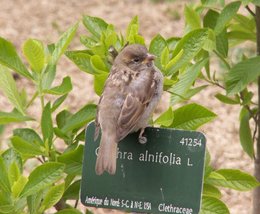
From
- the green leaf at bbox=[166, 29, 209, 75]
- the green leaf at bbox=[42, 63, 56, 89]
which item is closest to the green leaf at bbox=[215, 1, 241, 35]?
the green leaf at bbox=[166, 29, 209, 75]

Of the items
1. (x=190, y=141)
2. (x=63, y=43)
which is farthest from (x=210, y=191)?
(x=63, y=43)

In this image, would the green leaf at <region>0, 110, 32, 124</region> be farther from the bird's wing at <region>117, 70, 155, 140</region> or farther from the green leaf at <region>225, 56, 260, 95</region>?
the green leaf at <region>225, 56, 260, 95</region>

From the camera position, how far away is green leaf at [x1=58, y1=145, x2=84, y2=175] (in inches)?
101

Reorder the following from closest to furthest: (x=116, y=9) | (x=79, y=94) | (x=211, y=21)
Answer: (x=211, y=21) → (x=79, y=94) → (x=116, y=9)

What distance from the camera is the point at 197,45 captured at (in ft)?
8.56

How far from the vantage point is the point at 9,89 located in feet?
9.19

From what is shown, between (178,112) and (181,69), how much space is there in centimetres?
30

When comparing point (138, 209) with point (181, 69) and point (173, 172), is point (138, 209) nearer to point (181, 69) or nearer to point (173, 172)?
point (173, 172)

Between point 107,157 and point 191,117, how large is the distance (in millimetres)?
412

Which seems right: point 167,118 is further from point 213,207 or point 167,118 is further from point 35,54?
point 35,54

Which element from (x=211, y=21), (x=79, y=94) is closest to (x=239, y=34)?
(x=211, y=21)

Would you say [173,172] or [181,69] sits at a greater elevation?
[181,69]

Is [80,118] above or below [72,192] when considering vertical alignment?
above

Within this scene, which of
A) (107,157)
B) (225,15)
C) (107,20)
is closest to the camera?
(107,157)
